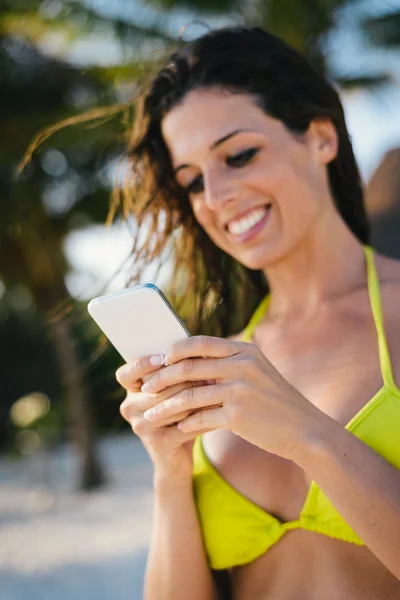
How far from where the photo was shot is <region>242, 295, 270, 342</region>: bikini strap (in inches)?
84.0

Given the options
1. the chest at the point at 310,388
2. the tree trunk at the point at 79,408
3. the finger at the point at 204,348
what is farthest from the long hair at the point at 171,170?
the tree trunk at the point at 79,408

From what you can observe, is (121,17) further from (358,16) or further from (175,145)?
(175,145)

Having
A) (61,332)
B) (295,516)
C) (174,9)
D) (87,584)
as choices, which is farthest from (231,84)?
(61,332)

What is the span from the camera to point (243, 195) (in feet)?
5.97

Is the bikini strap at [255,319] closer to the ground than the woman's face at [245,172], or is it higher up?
closer to the ground

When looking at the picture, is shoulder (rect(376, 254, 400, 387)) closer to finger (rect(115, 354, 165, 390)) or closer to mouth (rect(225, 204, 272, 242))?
mouth (rect(225, 204, 272, 242))

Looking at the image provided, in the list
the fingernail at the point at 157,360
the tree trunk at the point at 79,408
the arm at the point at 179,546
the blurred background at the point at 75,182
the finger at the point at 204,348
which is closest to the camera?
the finger at the point at 204,348

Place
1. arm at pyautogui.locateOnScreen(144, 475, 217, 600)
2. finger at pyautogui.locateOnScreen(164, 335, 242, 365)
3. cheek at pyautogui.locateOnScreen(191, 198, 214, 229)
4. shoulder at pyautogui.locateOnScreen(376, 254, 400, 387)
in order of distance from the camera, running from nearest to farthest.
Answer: finger at pyautogui.locateOnScreen(164, 335, 242, 365) < shoulder at pyautogui.locateOnScreen(376, 254, 400, 387) < arm at pyautogui.locateOnScreen(144, 475, 217, 600) < cheek at pyautogui.locateOnScreen(191, 198, 214, 229)

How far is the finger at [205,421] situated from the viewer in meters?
1.37

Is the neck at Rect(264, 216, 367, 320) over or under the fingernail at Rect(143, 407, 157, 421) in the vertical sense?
over

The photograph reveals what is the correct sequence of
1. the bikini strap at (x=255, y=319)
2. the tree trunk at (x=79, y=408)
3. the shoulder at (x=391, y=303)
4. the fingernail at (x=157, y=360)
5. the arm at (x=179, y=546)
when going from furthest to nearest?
the tree trunk at (x=79, y=408) → the bikini strap at (x=255, y=319) → the arm at (x=179, y=546) → the shoulder at (x=391, y=303) → the fingernail at (x=157, y=360)

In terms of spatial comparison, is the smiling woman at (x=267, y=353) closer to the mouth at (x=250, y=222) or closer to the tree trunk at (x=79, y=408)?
the mouth at (x=250, y=222)

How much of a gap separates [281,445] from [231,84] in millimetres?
975

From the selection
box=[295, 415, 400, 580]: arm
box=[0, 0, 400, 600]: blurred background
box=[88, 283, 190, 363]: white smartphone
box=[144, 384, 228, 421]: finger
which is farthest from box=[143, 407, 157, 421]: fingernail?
box=[0, 0, 400, 600]: blurred background
